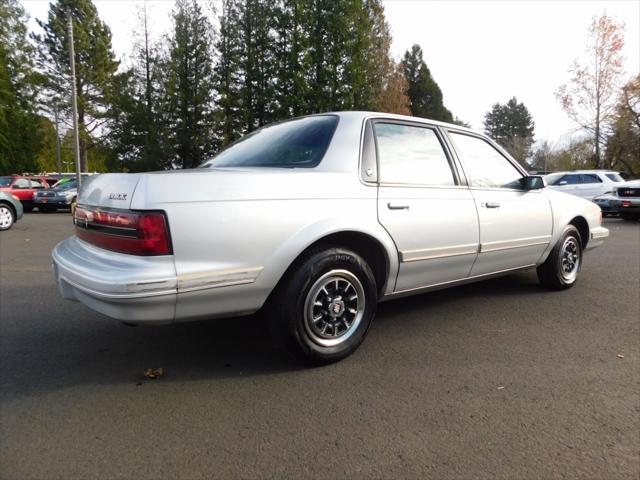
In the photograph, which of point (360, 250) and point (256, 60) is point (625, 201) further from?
point (256, 60)

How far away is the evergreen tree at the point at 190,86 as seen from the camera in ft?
95.8

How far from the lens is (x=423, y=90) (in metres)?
54.1

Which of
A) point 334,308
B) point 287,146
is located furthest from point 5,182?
point 334,308

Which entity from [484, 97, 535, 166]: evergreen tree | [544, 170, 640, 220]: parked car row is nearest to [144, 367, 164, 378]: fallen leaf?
[544, 170, 640, 220]: parked car row

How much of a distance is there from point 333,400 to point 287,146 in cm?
174

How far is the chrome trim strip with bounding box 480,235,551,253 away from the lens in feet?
12.7

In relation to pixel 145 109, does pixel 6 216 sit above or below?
below

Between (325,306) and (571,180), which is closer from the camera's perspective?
(325,306)

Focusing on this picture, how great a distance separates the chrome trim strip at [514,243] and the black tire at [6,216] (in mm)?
12944

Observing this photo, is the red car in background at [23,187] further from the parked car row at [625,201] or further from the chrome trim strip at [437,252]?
the parked car row at [625,201]

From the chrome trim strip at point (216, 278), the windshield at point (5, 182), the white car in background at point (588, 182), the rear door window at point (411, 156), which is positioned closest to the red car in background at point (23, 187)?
the windshield at point (5, 182)

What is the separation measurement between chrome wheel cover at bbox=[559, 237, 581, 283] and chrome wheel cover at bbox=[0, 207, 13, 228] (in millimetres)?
13264

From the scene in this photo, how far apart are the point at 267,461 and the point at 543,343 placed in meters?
2.32

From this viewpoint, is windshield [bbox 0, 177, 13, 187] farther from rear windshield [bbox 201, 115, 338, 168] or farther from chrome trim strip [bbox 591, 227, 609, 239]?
chrome trim strip [bbox 591, 227, 609, 239]
